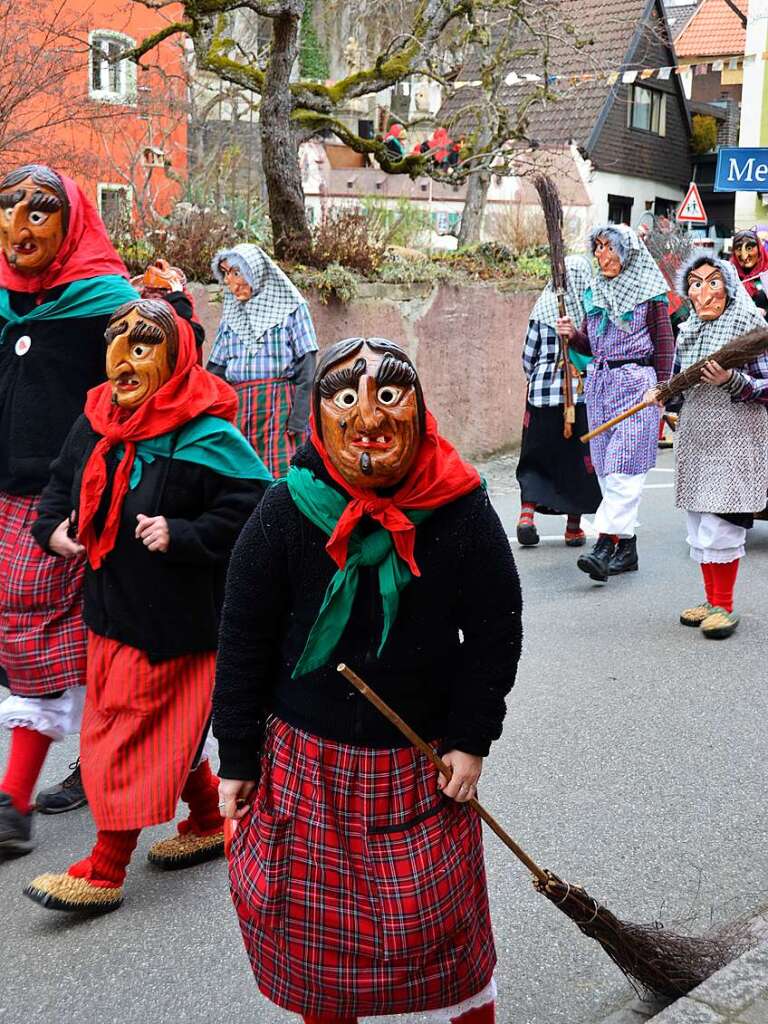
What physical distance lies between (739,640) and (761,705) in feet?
3.28

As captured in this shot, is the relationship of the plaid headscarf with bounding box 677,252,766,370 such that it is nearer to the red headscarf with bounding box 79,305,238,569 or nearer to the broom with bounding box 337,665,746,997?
the red headscarf with bounding box 79,305,238,569

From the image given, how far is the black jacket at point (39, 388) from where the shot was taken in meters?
3.80

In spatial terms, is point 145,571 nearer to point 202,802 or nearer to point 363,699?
point 202,802

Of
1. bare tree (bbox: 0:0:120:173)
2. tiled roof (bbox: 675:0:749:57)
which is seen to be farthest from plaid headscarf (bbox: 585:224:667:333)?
tiled roof (bbox: 675:0:749:57)

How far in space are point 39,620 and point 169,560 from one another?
59 cm

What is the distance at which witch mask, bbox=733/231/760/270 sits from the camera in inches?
316

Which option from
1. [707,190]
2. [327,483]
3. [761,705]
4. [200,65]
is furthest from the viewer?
[707,190]

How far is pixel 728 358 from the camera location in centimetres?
590

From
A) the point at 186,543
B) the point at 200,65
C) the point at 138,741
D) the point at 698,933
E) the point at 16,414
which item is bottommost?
the point at 698,933

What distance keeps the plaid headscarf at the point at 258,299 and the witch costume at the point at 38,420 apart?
9.67 feet

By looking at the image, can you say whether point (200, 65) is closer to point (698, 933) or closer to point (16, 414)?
point (16, 414)

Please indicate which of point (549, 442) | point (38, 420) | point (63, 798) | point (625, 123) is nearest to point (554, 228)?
point (549, 442)

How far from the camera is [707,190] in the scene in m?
39.7

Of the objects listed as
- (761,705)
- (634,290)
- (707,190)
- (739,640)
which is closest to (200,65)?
(634,290)
